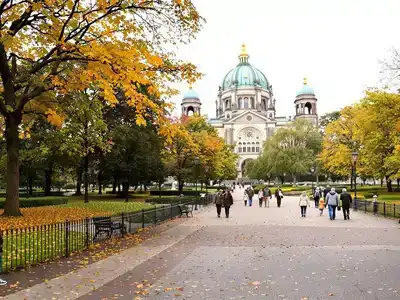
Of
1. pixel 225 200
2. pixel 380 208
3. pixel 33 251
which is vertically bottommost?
pixel 380 208

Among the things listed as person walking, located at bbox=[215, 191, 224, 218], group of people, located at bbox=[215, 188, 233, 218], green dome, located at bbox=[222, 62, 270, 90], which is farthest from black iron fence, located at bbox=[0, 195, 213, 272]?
green dome, located at bbox=[222, 62, 270, 90]

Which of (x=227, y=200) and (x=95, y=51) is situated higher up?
(x=95, y=51)

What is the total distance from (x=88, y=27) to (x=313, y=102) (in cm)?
11590

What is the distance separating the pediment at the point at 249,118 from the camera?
4902 inches

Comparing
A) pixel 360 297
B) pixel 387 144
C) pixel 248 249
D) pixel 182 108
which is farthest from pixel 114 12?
pixel 182 108

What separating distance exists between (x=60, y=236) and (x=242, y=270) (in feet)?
21.3

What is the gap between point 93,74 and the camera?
45.9 feet

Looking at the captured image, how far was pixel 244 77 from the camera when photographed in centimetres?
13525

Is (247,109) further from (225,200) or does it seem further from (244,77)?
(225,200)

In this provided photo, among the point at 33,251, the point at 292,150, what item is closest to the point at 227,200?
the point at 33,251

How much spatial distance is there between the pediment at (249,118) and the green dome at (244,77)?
12.6 m

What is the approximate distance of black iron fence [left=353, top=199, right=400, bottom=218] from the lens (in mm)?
22906

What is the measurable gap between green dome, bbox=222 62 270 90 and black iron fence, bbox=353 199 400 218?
10780cm

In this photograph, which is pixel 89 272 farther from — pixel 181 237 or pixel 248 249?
pixel 181 237
